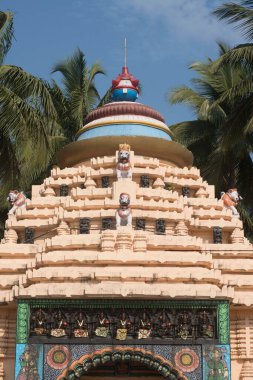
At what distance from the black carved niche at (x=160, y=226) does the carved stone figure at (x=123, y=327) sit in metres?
4.39

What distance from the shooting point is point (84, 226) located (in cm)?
2258

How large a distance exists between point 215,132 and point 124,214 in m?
14.2

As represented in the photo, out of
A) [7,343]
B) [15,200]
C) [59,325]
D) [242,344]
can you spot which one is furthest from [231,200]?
[7,343]

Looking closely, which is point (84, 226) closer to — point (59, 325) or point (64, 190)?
point (64, 190)

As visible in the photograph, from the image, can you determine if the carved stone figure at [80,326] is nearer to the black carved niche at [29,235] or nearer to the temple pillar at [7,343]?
the temple pillar at [7,343]

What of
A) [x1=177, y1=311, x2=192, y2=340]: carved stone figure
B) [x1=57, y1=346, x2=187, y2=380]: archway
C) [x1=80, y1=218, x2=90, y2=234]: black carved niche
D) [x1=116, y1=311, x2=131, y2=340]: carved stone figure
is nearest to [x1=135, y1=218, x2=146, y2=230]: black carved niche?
[x1=80, y1=218, x2=90, y2=234]: black carved niche

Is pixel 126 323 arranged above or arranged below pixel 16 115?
below

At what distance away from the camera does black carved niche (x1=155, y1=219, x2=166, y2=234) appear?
22641mm

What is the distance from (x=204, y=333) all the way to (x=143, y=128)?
1017cm

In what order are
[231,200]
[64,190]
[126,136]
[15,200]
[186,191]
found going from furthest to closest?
1. [126,136]
2. [186,191]
3. [64,190]
4. [231,200]
5. [15,200]

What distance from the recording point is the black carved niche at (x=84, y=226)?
2252cm

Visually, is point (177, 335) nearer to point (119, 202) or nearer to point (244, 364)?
point (244, 364)

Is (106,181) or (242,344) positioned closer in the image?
(242,344)

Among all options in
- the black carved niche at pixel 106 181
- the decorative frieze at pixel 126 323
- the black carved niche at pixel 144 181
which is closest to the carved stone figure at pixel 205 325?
the decorative frieze at pixel 126 323
